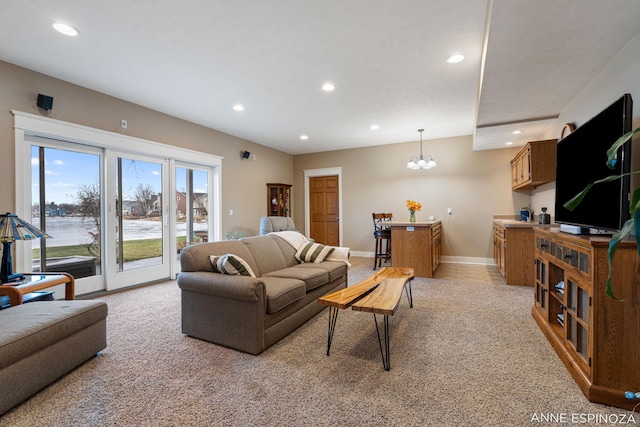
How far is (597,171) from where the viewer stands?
1999 millimetres

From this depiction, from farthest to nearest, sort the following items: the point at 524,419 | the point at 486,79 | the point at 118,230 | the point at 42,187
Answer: the point at 118,230 < the point at 42,187 < the point at 486,79 < the point at 524,419

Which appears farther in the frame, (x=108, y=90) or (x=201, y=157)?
(x=201, y=157)

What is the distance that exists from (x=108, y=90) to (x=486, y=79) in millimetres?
4445

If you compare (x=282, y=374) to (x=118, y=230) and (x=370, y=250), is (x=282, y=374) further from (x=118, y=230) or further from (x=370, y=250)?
(x=370, y=250)

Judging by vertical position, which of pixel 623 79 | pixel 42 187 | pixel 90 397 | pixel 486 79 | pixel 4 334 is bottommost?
pixel 90 397

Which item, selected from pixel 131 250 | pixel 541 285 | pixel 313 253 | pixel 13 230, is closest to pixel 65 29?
pixel 13 230

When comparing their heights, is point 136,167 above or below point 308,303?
above

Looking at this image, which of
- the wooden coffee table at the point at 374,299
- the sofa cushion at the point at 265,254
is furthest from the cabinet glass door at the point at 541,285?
the sofa cushion at the point at 265,254

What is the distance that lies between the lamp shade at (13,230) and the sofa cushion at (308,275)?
2171 mm

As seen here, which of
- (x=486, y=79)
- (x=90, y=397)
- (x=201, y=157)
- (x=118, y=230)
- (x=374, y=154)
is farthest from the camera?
(x=374, y=154)

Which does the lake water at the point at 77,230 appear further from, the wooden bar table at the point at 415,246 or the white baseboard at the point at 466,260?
the white baseboard at the point at 466,260

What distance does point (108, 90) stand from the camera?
3.70 metres

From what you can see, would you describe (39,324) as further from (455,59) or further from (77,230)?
(455,59)

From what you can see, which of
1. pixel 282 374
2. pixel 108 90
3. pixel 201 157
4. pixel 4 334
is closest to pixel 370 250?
pixel 201 157
